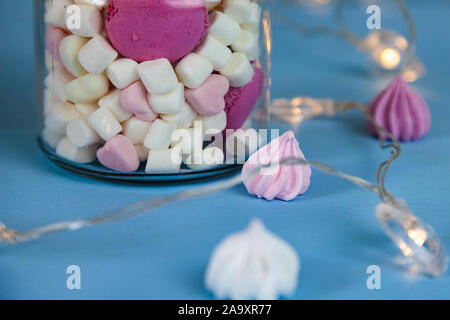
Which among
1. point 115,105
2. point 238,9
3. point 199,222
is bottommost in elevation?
point 199,222

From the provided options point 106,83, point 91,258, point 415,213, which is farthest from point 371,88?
point 91,258

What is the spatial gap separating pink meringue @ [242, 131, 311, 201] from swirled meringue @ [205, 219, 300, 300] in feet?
0.68

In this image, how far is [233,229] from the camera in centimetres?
77

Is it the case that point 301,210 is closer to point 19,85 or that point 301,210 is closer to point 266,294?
point 266,294

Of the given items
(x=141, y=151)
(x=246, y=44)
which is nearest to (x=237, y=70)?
(x=246, y=44)

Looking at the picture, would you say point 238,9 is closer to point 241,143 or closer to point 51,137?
point 241,143

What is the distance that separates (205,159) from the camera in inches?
34.1

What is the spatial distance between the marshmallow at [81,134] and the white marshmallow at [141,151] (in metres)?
0.05

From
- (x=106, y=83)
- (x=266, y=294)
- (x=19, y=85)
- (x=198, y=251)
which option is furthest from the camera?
(x=19, y=85)

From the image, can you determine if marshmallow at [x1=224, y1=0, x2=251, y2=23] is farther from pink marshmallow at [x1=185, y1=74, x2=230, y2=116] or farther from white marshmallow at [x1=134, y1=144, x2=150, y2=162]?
white marshmallow at [x1=134, y1=144, x2=150, y2=162]

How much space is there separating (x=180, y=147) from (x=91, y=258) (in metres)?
0.20

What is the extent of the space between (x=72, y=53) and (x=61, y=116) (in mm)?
87

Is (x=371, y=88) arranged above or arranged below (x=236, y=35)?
below

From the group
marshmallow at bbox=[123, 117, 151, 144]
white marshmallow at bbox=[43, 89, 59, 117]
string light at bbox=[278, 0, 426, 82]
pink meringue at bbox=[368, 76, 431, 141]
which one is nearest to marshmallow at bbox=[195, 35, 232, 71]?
marshmallow at bbox=[123, 117, 151, 144]
